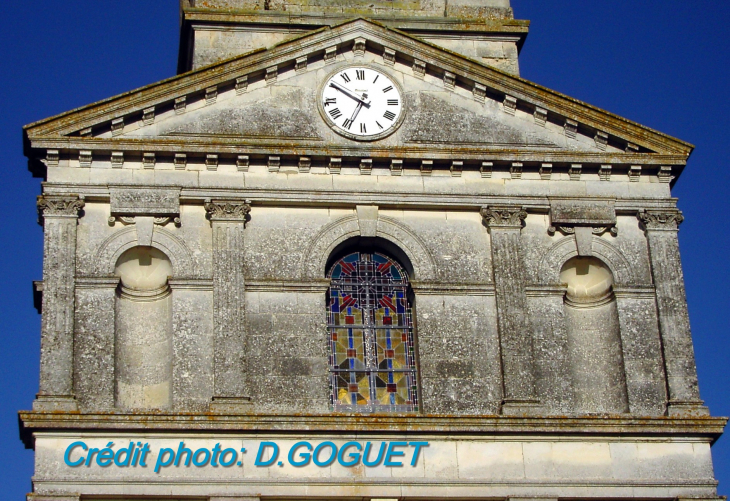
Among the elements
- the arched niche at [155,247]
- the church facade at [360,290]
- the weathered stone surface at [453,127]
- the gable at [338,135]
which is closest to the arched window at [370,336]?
the church facade at [360,290]

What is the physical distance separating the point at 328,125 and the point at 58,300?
559 cm

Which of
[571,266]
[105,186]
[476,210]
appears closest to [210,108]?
[105,186]

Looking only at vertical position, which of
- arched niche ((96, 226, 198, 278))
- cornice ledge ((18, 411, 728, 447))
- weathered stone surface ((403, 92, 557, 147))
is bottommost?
cornice ledge ((18, 411, 728, 447))

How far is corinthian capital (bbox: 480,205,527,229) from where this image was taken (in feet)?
96.2

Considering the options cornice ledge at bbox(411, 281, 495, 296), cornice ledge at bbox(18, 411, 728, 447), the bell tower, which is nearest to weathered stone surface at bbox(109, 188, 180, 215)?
cornice ledge at bbox(18, 411, 728, 447)

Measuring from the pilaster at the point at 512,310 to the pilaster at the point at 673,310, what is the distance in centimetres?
223

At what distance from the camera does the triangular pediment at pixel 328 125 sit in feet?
95.5

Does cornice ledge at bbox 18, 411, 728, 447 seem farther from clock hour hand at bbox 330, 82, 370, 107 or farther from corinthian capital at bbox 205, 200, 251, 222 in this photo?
clock hour hand at bbox 330, 82, 370, 107

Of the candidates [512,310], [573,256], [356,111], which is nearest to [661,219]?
[573,256]

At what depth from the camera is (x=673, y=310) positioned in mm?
29031

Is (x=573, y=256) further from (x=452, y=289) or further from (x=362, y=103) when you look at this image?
(x=362, y=103)

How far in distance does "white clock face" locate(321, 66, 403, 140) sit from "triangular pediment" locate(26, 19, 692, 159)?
143 mm

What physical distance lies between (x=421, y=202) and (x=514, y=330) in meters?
2.73

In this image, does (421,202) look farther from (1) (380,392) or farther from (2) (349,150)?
(1) (380,392)
